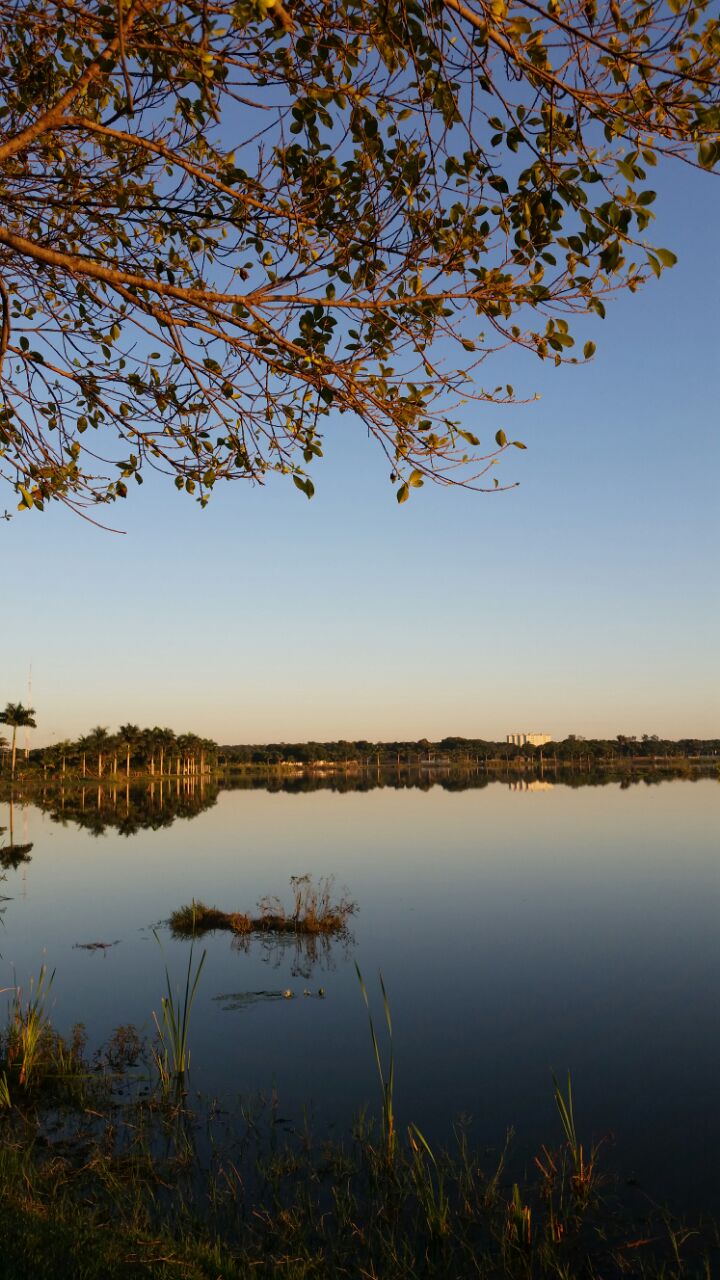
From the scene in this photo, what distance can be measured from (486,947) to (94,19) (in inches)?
765

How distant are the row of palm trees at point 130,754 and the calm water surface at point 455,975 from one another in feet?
258

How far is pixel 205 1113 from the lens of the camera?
403 inches

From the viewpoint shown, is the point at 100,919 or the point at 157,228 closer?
the point at 157,228

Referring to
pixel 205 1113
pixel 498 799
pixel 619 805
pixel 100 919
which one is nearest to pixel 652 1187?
pixel 205 1113

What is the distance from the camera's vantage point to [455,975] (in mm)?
17828

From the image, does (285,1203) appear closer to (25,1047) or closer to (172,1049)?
(25,1047)

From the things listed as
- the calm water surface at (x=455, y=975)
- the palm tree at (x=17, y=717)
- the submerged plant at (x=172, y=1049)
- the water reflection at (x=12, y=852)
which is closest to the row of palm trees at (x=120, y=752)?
the palm tree at (x=17, y=717)

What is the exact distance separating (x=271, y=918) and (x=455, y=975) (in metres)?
6.46

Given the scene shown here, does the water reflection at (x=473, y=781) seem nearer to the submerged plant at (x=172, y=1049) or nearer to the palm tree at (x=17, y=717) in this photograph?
→ the palm tree at (x=17, y=717)

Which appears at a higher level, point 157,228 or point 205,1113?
point 157,228

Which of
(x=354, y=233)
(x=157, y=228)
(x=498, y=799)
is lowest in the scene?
(x=498, y=799)

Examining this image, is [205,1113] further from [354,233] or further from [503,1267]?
[354,233]

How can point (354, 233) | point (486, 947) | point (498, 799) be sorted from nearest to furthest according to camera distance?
point (354, 233), point (486, 947), point (498, 799)

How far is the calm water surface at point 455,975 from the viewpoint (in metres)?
11.0
